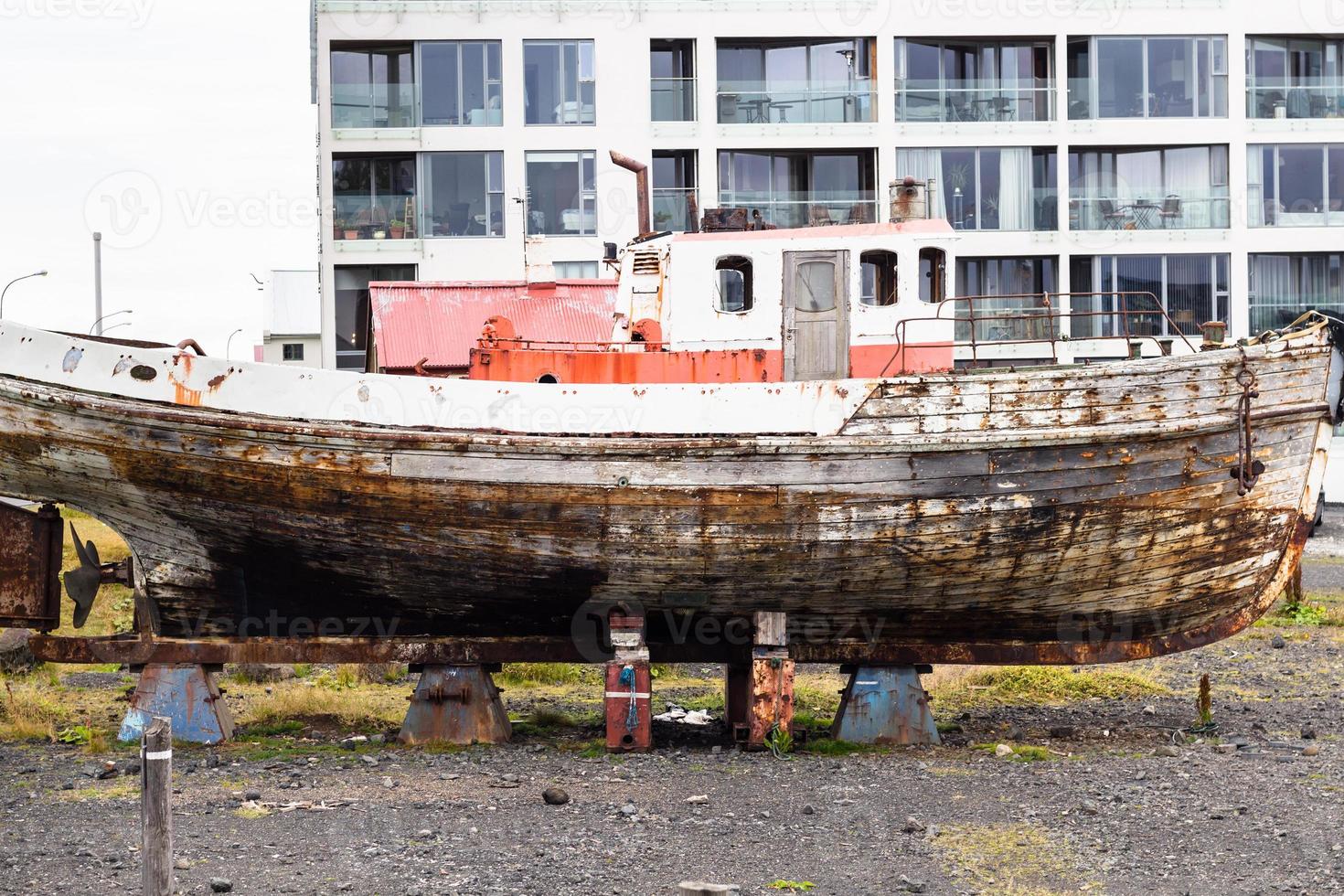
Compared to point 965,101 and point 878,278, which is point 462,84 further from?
point 878,278

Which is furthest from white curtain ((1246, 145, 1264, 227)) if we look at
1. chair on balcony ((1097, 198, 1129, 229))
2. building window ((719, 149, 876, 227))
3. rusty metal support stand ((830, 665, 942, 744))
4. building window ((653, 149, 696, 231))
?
rusty metal support stand ((830, 665, 942, 744))

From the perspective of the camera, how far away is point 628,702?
11469 mm

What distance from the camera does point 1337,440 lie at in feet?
109

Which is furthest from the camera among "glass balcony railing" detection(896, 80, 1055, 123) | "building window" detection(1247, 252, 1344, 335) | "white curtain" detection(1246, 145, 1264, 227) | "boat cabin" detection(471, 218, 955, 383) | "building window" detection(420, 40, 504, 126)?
"building window" detection(1247, 252, 1344, 335)

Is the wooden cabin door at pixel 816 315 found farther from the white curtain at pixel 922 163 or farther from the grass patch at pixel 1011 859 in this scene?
the white curtain at pixel 922 163

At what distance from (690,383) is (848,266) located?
67.4 inches

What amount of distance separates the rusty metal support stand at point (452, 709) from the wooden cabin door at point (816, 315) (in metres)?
3.65

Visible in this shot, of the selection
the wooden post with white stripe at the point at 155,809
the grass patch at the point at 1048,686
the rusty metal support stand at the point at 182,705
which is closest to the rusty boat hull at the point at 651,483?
the rusty metal support stand at the point at 182,705

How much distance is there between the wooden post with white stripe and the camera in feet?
21.8

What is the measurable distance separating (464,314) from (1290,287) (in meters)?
19.3

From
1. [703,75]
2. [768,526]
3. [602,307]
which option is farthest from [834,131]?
[768,526]

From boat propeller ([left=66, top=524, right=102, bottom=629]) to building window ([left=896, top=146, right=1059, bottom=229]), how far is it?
21607 millimetres

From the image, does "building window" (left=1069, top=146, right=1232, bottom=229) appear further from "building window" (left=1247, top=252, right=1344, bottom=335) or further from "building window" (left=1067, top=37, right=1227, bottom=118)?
"building window" (left=1247, top=252, right=1344, bottom=335)

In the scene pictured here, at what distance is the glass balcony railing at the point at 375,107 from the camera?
29125mm
